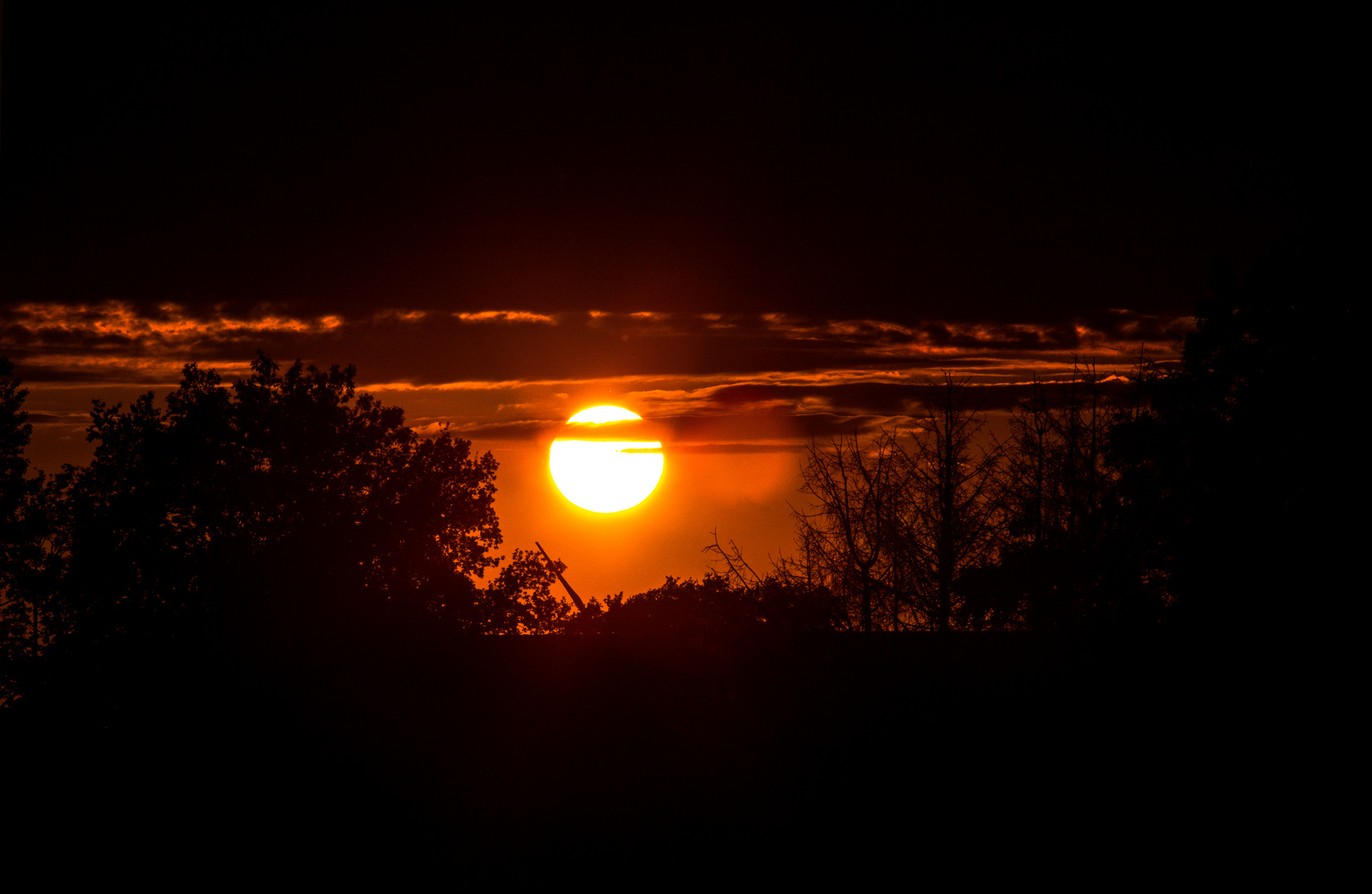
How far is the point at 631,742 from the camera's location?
512 inches

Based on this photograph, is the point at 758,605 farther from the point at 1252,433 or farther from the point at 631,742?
the point at 1252,433

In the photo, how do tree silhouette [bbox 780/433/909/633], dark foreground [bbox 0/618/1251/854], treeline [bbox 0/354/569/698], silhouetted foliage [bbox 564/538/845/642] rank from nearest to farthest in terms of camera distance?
dark foreground [bbox 0/618/1251/854]
silhouetted foliage [bbox 564/538/845/642]
tree silhouette [bbox 780/433/909/633]
treeline [bbox 0/354/569/698]

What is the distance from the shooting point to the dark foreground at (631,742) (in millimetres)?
6457

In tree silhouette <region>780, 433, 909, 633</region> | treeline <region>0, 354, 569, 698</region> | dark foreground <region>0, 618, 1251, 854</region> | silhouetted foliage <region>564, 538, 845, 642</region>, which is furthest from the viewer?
treeline <region>0, 354, 569, 698</region>

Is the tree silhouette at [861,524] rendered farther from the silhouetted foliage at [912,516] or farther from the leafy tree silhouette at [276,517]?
the leafy tree silhouette at [276,517]

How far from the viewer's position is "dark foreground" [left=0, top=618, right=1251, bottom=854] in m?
6.46

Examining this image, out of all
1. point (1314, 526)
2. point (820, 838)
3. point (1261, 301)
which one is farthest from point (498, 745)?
point (1261, 301)

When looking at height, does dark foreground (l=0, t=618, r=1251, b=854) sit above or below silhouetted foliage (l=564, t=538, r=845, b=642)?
below

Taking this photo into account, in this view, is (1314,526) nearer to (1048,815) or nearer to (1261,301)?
(1261,301)

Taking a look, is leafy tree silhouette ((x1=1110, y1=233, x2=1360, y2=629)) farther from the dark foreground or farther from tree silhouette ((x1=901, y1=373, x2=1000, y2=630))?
the dark foreground

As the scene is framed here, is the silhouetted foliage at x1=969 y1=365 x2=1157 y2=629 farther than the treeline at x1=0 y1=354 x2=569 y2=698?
No

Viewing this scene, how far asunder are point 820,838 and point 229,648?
1407cm

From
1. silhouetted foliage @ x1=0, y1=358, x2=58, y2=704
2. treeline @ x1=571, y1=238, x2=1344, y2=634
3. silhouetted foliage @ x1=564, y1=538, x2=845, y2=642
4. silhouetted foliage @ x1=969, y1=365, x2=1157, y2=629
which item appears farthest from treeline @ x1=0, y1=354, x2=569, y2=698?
silhouetted foliage @ x1=564, y1=538, x2=845, y2=642

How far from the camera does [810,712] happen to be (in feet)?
22.8
